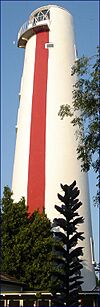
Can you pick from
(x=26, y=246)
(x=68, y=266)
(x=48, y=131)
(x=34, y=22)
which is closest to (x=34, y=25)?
(x=34, y=22)

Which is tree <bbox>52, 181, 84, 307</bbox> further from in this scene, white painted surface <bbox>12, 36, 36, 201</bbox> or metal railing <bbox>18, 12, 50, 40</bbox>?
metal railing <bbox>18, 12, 50, 40</bbox>

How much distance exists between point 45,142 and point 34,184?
331 centimetres

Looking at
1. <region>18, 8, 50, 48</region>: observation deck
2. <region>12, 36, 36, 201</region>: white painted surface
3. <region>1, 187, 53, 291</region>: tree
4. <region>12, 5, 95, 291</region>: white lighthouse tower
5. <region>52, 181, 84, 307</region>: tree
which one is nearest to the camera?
<region>52, 181, 84, 307</region>: tree

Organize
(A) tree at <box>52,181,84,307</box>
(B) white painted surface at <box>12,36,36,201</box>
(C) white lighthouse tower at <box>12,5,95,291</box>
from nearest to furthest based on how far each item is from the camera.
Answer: (A) tree at <box>52,181,84,307</box>, (C) white lighthouse tower at <box>12,5,95,291</box>, (B) white painted surface at <box>12,36,36,201</box>

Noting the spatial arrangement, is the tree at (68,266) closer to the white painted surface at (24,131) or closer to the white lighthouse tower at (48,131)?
the white lighthouse tower at (48,131)

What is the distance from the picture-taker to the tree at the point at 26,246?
97.3 feet

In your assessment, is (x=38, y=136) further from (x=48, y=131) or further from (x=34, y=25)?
(x=34, y=25)

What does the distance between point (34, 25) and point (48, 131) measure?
11266 millimetres

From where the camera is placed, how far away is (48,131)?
119 feet

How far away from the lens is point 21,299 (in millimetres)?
23469

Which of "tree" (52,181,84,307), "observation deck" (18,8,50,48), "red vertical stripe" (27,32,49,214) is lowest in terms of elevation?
"tree" (52,181,84,307)

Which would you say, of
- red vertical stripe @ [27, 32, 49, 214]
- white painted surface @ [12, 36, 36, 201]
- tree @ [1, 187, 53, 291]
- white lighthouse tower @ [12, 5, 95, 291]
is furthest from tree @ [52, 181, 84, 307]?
white painted surface @ [12, 36, 36, 201]

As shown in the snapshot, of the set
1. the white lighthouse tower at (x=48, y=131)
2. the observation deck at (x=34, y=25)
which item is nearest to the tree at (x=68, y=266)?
the white lighthouse tower at (x=48, y=131)

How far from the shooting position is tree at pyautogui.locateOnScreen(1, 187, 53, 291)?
97.3 feet
